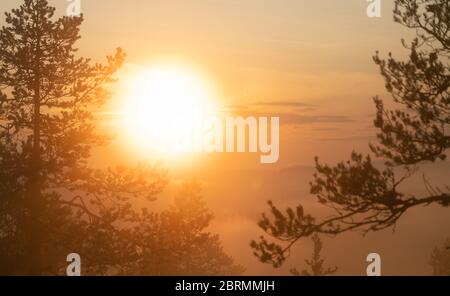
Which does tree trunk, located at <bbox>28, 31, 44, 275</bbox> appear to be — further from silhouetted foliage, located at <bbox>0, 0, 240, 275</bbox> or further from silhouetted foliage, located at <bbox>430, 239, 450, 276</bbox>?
silhouetted foliage, located at <bbox>430, 239, 450, 276</bbox>

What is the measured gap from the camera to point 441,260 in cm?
6184

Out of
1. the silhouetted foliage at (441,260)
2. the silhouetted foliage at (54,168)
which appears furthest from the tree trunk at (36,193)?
the silhouetted foliage at (441,260)

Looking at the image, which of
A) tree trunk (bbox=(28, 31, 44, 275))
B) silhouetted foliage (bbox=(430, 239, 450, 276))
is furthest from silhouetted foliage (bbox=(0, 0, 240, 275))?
silhouetted foliage (bbox=(430, 239, 450, 276))

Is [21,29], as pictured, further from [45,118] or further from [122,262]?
[122,262]

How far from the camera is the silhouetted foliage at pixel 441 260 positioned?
193 ft

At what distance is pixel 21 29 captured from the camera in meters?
20.7

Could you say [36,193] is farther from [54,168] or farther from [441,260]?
[441,260]

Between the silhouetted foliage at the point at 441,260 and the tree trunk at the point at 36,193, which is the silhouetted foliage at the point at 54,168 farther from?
the silhouetted foliage at the point at 441,260

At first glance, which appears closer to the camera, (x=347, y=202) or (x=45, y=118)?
(x=347, y=202)
